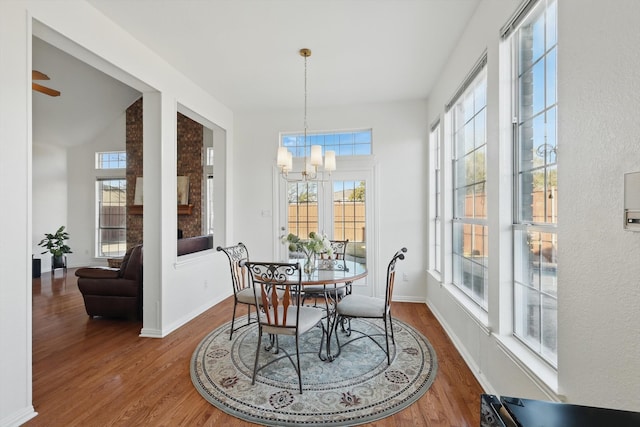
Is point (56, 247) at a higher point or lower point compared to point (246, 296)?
higher

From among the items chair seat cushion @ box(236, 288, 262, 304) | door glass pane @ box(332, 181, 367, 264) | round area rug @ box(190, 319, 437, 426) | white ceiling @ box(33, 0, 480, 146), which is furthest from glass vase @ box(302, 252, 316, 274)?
white ceiling @ box(33, 0, 480, 146)

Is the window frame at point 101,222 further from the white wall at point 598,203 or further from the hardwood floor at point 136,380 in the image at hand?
the white wall at point 598,203

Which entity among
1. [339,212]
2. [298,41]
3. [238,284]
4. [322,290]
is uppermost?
[298,41]

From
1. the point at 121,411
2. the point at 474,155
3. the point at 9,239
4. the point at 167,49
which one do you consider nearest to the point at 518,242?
the point at 474,155

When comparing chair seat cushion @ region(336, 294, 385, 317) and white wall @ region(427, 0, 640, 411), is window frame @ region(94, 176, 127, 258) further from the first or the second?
white wall @ region(427, 0, 640, 411)

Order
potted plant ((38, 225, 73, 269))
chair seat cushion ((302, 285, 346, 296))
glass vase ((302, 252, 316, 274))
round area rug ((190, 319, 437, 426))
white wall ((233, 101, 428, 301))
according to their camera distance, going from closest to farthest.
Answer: round area rug ((190, 319, 437, 426))
glass vase ((302, 252, 316, 274))
chair seat cushion ((302, 285, 346, 296))
white wall ((233, 101, 428, 301))
potted plant ((38, 225, 73, 269))

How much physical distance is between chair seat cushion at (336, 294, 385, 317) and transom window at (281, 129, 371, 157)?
252 centimetres

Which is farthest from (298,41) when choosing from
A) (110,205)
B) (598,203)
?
(110,205)

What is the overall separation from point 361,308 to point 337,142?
2870mm

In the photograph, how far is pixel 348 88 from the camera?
4031 mm

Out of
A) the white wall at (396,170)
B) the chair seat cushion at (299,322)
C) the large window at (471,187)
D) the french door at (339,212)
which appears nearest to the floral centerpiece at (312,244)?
the chair seat cushion at (299,322)

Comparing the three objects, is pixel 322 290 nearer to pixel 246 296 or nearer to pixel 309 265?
pixel 309 265

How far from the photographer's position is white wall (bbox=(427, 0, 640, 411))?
3.45 ft

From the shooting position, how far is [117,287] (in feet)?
11.6
